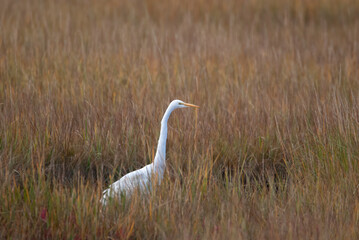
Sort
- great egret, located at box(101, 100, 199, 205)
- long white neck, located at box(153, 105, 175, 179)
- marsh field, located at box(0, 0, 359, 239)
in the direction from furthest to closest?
long white neck, located at box(153, 105, 175, 179) → great egret, located at box(101, 100, 199, 205) → marsh field, located at box(0, 0, 359, 239)

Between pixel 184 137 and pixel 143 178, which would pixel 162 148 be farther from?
pixel 184 137

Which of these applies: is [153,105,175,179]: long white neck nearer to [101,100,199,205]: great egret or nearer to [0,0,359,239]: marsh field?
[101,100,199,205]: great egret

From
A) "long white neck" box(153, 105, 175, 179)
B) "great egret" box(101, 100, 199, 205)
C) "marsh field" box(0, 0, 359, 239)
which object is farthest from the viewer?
"long white neck" box(153, 105, 175, 179)

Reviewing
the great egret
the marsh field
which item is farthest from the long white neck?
the marsh field

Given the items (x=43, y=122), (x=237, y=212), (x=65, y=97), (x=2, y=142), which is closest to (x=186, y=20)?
(x=65, y=97)

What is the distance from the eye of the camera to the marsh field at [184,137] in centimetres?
258

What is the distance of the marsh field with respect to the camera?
258 cm

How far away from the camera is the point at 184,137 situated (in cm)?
377

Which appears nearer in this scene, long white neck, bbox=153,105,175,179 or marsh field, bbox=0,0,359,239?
marsh field, bbox=0,0,359,239

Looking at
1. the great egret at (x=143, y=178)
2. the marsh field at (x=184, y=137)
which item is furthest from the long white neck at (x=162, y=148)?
the marsh field at (x=184, y=137)

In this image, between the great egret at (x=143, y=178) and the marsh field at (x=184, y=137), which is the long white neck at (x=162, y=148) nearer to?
the great egret at (x=143, y=178)

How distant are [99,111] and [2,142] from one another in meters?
0.95

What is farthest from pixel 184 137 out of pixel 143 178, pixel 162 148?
pixel 143 178

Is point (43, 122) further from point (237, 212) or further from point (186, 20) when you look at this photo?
point (186, 20)
